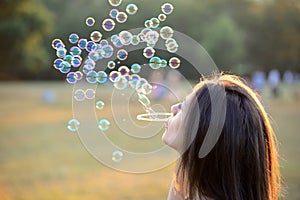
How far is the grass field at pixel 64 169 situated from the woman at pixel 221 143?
2.07 feet

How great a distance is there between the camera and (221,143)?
5.03 feet

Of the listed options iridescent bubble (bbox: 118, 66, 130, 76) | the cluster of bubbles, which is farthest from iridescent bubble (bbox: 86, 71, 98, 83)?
iridescent bubble (bbox: 118, 66, 130, 76)

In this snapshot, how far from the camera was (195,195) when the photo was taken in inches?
61.4

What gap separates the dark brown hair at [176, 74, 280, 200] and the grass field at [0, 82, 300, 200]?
0.63m

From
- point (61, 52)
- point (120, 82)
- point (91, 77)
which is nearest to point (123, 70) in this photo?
point (120, 82)

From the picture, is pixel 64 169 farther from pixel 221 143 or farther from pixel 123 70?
pixel 221 143

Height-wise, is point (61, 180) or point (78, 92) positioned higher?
point (78, 92)

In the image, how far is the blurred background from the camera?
4836mm

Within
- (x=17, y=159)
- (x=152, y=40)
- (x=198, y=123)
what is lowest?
(x=17, y=159)

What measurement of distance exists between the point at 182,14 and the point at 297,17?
18.6 ft

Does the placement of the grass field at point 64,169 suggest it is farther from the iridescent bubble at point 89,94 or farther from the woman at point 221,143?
the iridescent bubble at point 89,94

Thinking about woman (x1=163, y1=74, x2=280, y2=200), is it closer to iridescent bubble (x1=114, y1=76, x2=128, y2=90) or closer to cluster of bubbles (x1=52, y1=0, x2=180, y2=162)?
cluster of bubbles (x1=52, y1=0, x2=180, y2=162)

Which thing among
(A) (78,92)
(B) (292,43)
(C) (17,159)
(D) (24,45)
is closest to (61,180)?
(C) (17,159)

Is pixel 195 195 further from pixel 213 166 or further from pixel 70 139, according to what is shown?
pixel 70 139
